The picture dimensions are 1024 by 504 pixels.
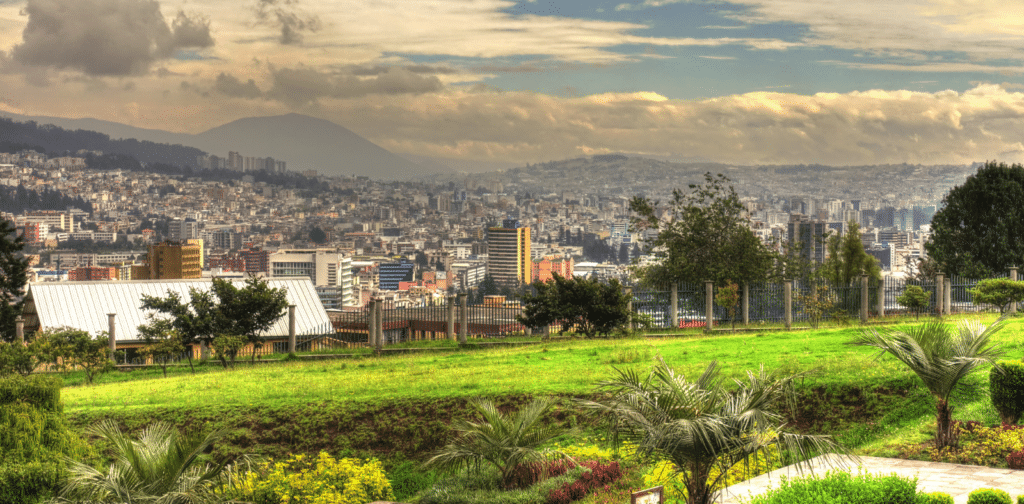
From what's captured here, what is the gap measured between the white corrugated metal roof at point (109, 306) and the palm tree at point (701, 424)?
63.7 feet

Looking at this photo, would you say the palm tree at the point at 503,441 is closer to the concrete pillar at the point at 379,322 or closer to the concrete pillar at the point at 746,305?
the concrete pillar at the point at 379,322

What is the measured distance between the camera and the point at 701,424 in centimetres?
667

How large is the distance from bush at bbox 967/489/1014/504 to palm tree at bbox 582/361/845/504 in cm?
99

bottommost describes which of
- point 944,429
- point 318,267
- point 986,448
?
point 986,448

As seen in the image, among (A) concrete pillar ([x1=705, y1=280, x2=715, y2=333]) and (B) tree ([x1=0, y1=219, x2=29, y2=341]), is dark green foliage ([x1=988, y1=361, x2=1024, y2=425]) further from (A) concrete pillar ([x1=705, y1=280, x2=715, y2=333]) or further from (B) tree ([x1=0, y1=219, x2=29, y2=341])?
(B) tree ([x1=0, y1=219, x2=29, y2=341])

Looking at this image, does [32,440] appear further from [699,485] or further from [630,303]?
[630,303]

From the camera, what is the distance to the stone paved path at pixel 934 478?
7844mm

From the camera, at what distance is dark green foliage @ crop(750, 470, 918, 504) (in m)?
6.43

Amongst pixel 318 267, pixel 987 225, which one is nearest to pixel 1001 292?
pixel 987 225

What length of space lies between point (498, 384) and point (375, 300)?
850 cm

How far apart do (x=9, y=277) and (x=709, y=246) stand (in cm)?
2295

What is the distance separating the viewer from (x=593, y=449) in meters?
10.0

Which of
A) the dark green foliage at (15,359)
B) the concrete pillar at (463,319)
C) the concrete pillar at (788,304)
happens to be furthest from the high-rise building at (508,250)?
the dark green foliage at (15,359)

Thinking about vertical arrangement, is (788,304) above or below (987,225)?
below
